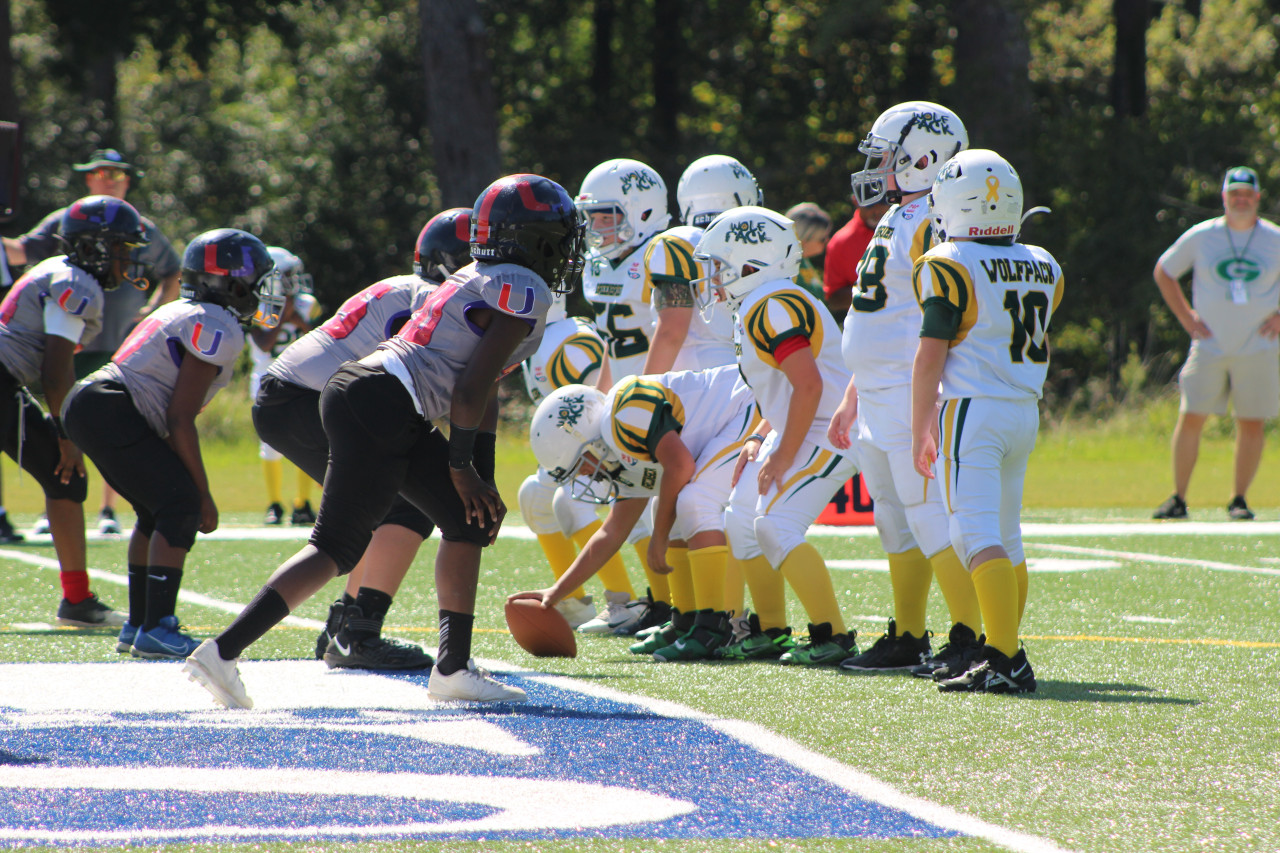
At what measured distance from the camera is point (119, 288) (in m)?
9.01

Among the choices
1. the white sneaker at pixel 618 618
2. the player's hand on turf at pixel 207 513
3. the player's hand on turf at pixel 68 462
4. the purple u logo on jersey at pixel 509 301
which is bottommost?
the white sneaker at pixel 618 618

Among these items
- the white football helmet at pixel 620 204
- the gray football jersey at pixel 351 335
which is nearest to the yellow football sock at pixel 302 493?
the white football helmet at pixel 620 204

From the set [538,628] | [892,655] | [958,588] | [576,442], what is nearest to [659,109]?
[576,442]

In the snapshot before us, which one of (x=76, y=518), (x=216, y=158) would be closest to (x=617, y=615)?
(x=76, y=518)

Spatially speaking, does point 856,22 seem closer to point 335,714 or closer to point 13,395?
point 13,395

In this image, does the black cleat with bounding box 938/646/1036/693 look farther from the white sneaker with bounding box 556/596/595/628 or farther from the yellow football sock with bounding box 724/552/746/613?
the white sneaker with bounding box 556/596/595/628

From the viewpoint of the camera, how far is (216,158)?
1167 inches

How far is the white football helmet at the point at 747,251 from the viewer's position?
5.52 m

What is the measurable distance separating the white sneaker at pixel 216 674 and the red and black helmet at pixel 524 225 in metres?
1.41

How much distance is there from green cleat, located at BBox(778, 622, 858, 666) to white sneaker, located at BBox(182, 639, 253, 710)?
1.97m

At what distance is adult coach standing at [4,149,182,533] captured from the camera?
9336 millimetres

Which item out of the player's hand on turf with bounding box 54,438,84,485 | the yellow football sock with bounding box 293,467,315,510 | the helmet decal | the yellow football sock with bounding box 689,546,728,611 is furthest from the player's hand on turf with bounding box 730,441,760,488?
the yellow football sock with bounding box 293,467,315,510

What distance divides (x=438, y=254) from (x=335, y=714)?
1.70 m

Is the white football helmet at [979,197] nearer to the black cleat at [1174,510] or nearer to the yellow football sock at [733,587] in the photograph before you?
the yellow football sock at [733,587]
